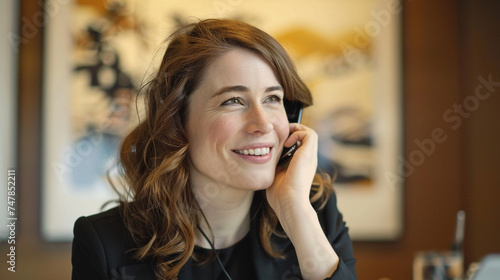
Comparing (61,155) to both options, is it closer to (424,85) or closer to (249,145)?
(249,145)

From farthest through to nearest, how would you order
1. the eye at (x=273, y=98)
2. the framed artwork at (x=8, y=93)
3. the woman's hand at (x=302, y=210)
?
1. the framed artwork at (x=8, y=93)
2. the eye at (x=273, y=98)
3. the woman's hand at (x=302, y=210)

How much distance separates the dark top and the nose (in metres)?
0.36

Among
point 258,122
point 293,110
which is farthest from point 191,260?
point 293,110

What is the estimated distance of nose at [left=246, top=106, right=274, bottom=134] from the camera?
1546 millimetres

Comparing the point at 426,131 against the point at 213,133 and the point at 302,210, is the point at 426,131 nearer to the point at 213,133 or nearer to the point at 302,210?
the point at 302,210

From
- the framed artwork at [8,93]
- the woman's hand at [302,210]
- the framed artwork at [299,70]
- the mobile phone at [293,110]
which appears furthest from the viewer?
the framed artwork at [299,70]

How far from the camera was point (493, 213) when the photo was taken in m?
2.76

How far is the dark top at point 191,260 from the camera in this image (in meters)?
1.52

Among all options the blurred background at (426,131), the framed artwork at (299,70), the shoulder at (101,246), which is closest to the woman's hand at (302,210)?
the shoulder at (101,246)

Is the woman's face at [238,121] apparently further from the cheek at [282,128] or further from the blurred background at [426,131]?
the blurred background at [426,131]

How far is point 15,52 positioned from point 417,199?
258 centimetres

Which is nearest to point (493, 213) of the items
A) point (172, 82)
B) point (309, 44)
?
point (309, 44)

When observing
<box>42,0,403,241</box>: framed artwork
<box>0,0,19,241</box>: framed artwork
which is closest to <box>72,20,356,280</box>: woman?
<box>42,0,403,241</box>: framed artwork

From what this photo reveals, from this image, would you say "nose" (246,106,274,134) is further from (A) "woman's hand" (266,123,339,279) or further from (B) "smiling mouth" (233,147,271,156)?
(A) "woman's hand" (266,123,339,279)
